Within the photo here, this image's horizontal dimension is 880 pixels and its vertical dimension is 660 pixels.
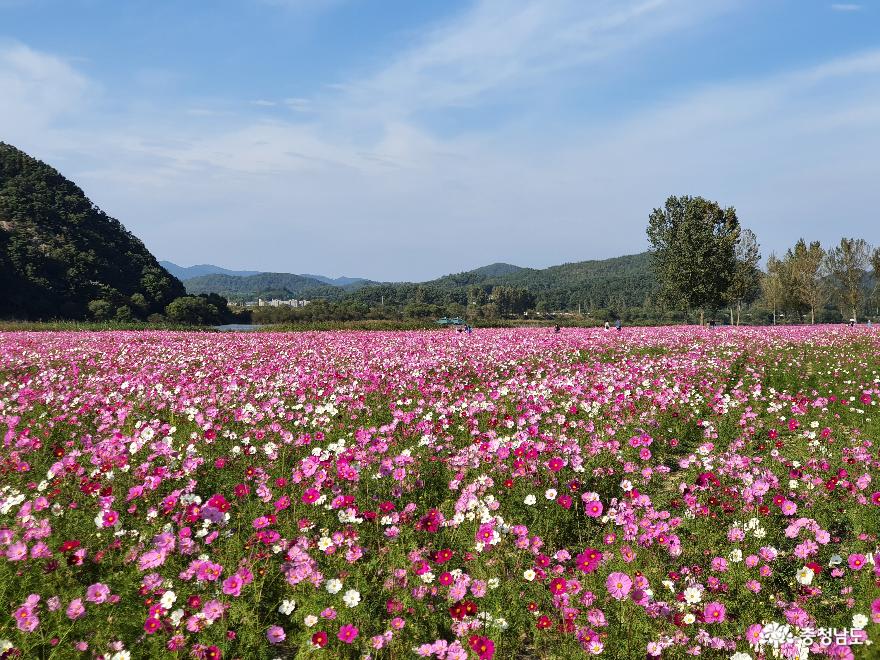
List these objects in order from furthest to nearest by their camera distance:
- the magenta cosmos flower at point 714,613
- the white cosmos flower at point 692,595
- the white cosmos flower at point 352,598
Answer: the white cosmos flower at point 692,595 < the white cosmos flower at point 352,598 < the magenta cosmos flower at point 714,613

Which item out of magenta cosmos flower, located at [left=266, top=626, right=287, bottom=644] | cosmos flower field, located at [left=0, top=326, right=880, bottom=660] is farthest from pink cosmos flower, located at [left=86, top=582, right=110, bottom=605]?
magenta cosmos flower, located at [left=266, top=626, right=287, bottom=644]

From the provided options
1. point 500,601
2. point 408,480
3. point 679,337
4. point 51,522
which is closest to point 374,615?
point 500,601

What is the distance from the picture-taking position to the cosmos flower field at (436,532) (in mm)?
2801

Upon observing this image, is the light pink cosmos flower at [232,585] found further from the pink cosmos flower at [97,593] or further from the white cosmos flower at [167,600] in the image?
the pink cosmos flower at [97,593]

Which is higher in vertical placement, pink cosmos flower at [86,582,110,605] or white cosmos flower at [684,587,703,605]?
pink cosmos flower at [86,582,110,605]

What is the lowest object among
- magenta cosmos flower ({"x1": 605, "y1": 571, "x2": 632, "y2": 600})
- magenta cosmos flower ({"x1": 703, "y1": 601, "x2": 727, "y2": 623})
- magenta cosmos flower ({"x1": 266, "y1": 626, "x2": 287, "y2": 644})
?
magenta cosmos flower ({"x1": 266, "y1": 626, "x2": 287, "y2": 644})

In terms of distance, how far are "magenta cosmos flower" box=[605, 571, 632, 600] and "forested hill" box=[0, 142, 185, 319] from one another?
80.6 metres

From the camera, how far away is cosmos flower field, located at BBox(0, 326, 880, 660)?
2801mm

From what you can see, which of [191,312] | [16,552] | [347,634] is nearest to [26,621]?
[16,552]

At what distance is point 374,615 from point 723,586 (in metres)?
2.15

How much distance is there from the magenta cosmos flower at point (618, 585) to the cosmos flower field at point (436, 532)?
0.06 feet

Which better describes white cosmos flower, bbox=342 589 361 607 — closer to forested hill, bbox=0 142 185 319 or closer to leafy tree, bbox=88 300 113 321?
forested hill, bbox=0 142 185 319

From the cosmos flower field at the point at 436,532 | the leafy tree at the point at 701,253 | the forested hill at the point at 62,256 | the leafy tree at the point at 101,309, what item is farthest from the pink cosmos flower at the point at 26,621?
the leafy tree at the point at 101,309

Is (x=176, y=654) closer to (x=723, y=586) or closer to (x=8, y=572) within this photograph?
(x=8, y=572)
